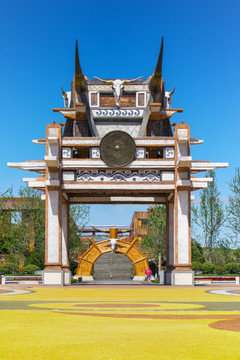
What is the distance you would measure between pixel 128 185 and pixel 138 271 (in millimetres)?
15580

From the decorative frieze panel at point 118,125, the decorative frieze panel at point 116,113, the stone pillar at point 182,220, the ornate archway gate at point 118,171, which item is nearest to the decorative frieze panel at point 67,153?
the ornate archway gate at point 118,171

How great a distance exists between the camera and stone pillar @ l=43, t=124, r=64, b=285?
29203 millimetres

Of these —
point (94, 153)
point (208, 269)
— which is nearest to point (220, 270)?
point (208, 269)

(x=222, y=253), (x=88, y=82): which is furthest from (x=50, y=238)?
(x=222, y=253)

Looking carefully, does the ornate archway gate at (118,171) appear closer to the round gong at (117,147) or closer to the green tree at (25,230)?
the round gong at (117,147)

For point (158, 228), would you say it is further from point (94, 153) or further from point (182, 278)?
point (94, 153)

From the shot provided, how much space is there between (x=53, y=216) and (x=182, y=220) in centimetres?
752

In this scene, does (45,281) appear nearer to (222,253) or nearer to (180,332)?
(180,332)

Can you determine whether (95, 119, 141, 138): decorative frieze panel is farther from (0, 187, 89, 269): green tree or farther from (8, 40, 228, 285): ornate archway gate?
(0, 187, 89, 269): green tree

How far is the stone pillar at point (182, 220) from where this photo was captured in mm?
29312

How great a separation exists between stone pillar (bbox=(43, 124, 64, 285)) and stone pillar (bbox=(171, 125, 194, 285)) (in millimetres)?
6707

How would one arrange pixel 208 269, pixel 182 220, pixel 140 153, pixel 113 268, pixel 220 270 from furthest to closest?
pixel 113 268 → pixel 208 269 → pixel 220 270 → pixel 140 153 → pixel 182 220

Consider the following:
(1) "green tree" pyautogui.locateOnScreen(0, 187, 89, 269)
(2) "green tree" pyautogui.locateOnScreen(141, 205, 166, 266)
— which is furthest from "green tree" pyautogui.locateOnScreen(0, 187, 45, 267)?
(2) "green tree" pyautogui.locateOnScreen(141, 205, 166, 266)

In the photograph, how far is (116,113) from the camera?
33.4m
